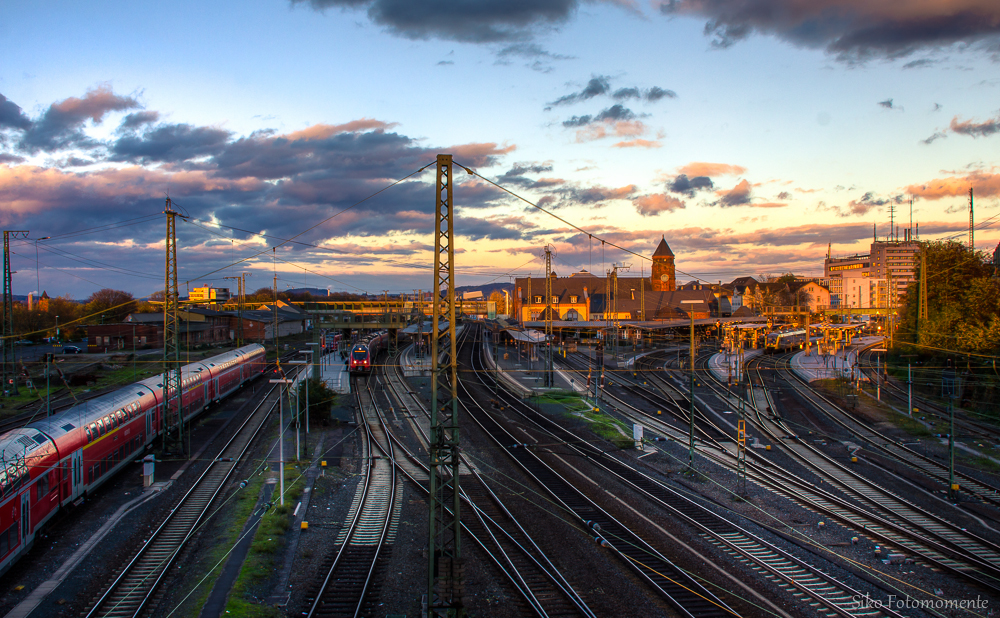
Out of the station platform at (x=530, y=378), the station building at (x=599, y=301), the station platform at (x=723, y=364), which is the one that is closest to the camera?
A: the station platform at (x=530, y=378)

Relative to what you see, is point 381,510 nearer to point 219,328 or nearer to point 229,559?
point 229,559

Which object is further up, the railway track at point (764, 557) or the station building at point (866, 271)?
the station building at point (866, 271)

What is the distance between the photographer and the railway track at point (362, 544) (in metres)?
11.3

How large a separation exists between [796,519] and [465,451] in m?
12.2

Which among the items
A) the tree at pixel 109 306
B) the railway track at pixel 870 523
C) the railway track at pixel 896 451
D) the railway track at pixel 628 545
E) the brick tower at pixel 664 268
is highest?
the brick tower at pixel 664 268

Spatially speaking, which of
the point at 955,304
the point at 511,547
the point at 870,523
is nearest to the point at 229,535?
the point at 511,547

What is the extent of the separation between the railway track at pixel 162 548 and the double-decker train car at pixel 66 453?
258cm

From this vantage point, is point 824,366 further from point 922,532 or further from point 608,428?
point 922,532

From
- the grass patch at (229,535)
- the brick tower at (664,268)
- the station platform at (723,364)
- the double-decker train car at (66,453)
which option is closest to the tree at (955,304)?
the station platform at (723,364)

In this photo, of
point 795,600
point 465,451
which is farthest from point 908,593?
point 465,451

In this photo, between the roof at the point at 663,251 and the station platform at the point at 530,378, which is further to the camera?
the roof at the point at 663,251

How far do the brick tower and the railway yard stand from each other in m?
75.2

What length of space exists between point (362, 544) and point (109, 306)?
8607 centimetres

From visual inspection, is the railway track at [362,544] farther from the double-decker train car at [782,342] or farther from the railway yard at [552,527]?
the double-decker train car at [782,342]
